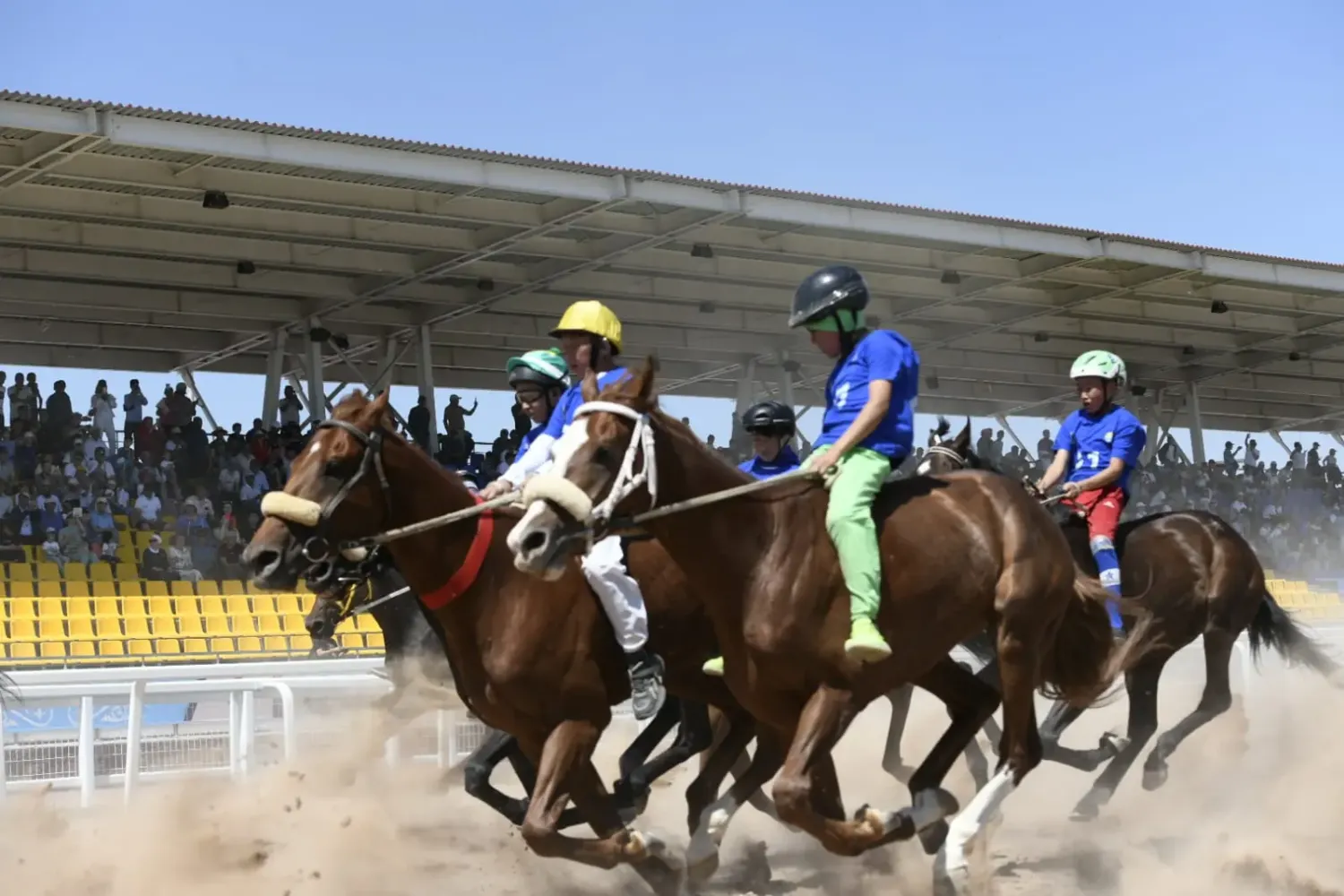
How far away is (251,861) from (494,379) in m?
19.1

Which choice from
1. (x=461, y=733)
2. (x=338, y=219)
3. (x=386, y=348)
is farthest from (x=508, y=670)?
(x=386, y=348)

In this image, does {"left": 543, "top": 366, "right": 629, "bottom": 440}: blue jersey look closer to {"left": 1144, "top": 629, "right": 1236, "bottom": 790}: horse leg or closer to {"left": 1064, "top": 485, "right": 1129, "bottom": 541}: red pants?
{"left": 1064, "top": 485, "right": 1129, "bottom": 541}: red pants

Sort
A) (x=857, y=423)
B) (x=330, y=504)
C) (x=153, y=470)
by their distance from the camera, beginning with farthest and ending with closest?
(x=153, y=470)
(x=330, y=504)
(x=857, y=423)

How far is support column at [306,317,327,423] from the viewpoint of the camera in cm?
2038

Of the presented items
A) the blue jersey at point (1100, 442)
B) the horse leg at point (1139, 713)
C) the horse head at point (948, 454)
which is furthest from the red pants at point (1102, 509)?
the horse leg at point (1139, 713)

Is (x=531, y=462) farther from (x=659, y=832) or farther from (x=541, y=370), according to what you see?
(x=659, y=832)

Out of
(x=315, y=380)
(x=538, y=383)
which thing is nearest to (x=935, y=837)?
(x=538, y=383)

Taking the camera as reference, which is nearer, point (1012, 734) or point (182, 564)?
point (1012, 734)

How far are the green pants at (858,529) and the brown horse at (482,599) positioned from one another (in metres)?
1.34

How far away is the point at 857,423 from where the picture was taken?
6.09m

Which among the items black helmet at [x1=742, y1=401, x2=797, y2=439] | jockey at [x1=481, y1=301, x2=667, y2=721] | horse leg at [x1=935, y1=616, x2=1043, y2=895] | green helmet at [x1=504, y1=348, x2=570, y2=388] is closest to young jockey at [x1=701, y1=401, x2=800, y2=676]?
black helmet at [x1=742, y1=401, x2=797, y2=439]

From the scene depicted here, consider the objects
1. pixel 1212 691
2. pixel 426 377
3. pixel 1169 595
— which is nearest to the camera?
pixel 1169 595

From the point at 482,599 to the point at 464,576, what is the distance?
0.40 feet

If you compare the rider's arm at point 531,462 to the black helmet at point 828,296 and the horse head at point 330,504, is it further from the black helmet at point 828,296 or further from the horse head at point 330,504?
the black helmet at point 828,296
